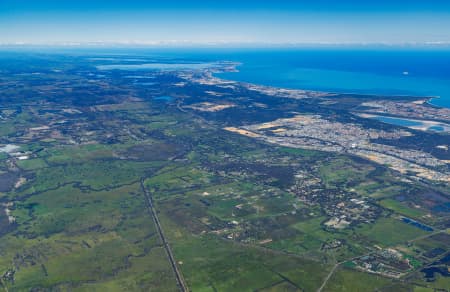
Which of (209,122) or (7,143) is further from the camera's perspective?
(209,122)

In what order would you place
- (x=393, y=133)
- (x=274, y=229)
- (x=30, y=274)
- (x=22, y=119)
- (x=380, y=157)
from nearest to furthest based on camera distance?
(x=30, y=274) → (x=274, y=229) → (x=380, y=157) → (x=393, y=133) → (x=22, y=119)

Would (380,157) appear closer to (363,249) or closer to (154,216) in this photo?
(363,249)

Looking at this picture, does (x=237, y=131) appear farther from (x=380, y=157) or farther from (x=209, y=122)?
(x=380, y=157)

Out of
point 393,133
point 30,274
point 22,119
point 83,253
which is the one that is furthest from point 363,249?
point 22,119

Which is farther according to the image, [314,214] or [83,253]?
[314,214]

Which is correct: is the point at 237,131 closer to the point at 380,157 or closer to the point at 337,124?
the point at 337,124

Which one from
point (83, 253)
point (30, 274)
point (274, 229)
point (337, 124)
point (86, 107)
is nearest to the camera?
point (30, 274)

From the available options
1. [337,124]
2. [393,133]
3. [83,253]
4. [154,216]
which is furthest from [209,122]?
[83,253]

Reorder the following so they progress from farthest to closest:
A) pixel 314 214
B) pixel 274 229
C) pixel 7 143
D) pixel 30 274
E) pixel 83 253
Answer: pixel 7 143, pixel 314 214, pixel 274 229, pixel 83 253, pixel 30 274

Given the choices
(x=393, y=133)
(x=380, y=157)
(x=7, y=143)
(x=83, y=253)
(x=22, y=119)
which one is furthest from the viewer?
(x=22, y=119)
